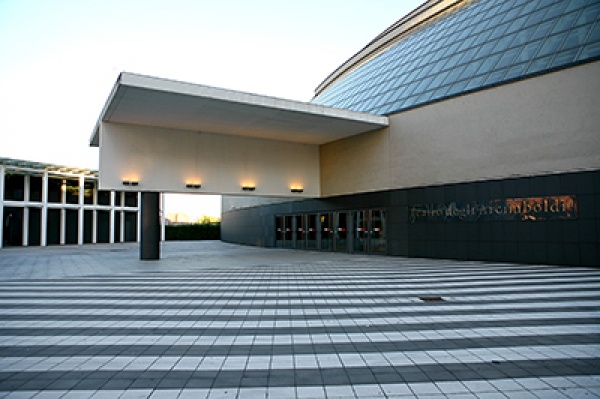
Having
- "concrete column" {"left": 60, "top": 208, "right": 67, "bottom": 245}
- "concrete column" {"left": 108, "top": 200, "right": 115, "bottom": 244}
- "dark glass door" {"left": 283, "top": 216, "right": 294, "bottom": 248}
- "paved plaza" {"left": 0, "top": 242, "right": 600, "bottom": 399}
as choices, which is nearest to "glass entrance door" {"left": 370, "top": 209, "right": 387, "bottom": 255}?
"dark glass door" {"left": 283, "top": 216, "right": 294, "bottom": 248}

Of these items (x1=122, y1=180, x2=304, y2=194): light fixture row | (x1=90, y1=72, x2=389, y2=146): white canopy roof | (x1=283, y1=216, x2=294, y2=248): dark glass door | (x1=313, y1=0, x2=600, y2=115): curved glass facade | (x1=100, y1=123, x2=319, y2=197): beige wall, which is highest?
(x1=313, y1=0, x2=600, y2=115): curved glass facade

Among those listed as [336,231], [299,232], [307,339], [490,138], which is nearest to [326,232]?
[336,231]

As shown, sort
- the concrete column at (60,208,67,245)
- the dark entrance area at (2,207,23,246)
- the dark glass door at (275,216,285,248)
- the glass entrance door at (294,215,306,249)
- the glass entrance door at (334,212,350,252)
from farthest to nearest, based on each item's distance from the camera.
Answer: the concrete column at (60,208,67,245)
the dark entrance area at (2,207,23,246)
the dark glass door at (275,216,285,248)
the glass entrance door at (294,215,306,249)
the glass entrance door at (334,212,350,252)

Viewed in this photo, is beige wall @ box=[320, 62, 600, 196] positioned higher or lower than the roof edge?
lower

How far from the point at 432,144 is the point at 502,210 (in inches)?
177

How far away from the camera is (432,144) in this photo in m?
20.1

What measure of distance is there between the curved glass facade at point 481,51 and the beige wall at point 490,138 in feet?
2.29

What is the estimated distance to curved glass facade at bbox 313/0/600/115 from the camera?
16859mm

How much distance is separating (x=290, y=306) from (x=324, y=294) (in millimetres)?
1750

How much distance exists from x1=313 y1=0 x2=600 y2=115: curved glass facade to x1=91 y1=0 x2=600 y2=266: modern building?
0.09m

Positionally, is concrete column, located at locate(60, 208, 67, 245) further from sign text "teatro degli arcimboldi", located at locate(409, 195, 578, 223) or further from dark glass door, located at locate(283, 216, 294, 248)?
Answer: sign text "teatro degli arcimboldi", located at locate(409, 195, 578, 223)

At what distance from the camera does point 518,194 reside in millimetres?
16891

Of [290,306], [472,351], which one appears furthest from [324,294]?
[472,351]

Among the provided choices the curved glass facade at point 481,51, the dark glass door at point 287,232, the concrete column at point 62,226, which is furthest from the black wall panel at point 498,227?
the concrete column at point 62,226
